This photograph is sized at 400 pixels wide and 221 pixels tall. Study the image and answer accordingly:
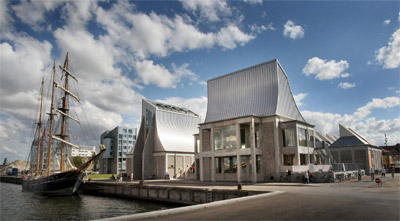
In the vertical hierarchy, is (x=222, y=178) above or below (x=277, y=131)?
below

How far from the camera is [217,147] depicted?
4172cm

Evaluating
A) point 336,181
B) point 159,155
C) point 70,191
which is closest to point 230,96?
point 159,155

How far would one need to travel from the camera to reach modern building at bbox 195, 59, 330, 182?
37963 mm

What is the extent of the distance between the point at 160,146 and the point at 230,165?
21663 millimetres

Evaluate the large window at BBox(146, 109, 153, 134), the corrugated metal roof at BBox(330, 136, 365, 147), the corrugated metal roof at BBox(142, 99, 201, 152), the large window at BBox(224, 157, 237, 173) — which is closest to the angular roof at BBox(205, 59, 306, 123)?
the large window at BBox(224, 157, 237, 173)

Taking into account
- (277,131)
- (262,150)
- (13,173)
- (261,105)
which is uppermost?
(261,105)

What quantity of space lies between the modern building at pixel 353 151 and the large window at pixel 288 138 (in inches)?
606

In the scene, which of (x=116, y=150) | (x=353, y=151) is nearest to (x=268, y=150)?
(x=353, y=151)

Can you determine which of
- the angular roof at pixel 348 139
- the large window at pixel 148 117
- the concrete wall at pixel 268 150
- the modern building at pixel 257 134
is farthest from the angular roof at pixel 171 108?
the angular roof at pixel 348 139

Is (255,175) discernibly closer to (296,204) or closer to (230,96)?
(230,96)

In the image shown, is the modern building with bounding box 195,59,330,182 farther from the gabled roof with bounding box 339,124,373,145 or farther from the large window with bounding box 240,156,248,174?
the gabled roof with bounding box 339,124,373,145

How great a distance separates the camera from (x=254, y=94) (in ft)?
153

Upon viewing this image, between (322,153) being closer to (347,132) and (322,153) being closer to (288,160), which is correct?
(288,160)

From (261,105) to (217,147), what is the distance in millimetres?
9680
